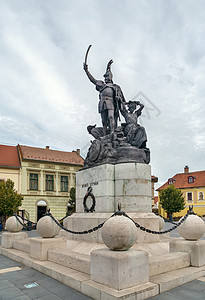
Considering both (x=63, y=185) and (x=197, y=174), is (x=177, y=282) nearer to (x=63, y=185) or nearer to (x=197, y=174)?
(x=63, y=185)

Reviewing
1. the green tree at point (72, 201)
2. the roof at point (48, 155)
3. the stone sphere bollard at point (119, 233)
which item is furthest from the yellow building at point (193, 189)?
the stone sphere bollard at point (119, 233)

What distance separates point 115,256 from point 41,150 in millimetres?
35608

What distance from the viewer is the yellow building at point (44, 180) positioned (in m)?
34.9

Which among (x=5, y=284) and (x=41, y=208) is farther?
(x=41, y=208)

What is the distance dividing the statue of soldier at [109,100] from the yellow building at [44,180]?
1058 inches

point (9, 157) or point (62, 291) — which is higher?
point (9, 157)

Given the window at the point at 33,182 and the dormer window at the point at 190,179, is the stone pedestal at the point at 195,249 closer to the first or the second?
the window at the point at 33,182

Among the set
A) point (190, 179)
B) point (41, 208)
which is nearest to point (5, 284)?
point (41, 208)

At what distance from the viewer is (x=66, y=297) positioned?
14.6ft

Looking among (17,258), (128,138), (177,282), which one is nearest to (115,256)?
(177,282)

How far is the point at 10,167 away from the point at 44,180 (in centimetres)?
496

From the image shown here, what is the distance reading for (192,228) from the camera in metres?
6.23

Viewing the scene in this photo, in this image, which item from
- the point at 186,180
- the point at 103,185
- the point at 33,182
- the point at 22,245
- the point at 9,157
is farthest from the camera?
the point at 186,180

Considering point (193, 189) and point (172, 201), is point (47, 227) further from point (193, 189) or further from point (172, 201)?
point (193, 189)
